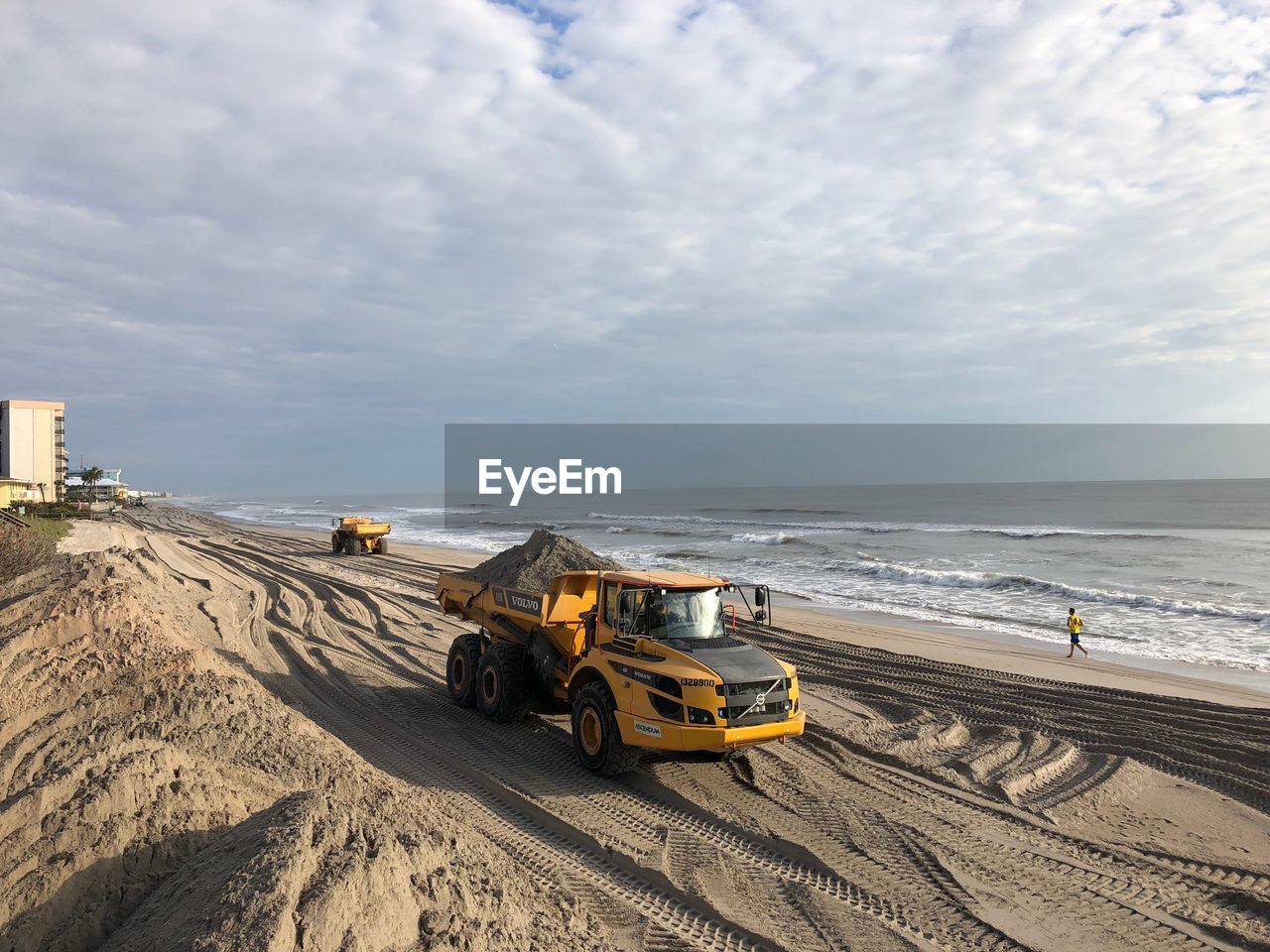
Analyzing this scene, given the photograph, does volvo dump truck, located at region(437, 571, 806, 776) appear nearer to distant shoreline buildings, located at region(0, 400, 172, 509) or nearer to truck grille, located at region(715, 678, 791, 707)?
truck grille, located at region(715, 678, 791, 707)

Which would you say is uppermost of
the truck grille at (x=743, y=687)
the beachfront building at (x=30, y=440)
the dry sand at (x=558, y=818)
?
the beachfront building at (x=30, y=440)

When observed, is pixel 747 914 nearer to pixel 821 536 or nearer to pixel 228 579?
pixel 228 579

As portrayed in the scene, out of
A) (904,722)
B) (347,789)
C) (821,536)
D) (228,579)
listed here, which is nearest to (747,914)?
(347,789)

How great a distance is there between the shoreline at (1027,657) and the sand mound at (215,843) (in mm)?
11832

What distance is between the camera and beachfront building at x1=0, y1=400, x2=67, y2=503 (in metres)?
76.0

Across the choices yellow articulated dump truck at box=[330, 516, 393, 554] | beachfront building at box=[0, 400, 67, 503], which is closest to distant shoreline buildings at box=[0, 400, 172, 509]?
A: beachfront building at box=[0, 400, 67, 503]

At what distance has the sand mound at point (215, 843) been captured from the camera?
3740 mm

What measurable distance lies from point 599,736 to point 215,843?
414 centimetres

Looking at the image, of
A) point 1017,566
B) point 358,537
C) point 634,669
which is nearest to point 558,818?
point 634,669

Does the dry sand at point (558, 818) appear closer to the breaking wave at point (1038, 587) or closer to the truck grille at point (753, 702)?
the truck grille at point (753, 702)

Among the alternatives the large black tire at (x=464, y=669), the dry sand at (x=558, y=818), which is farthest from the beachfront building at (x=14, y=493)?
the large black tire at (x=464, y=669)

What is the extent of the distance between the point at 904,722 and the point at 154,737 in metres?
8.68

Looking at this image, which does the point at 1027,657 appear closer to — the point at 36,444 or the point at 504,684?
the point at 504,684

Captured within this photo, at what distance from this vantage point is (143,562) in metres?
18.0
